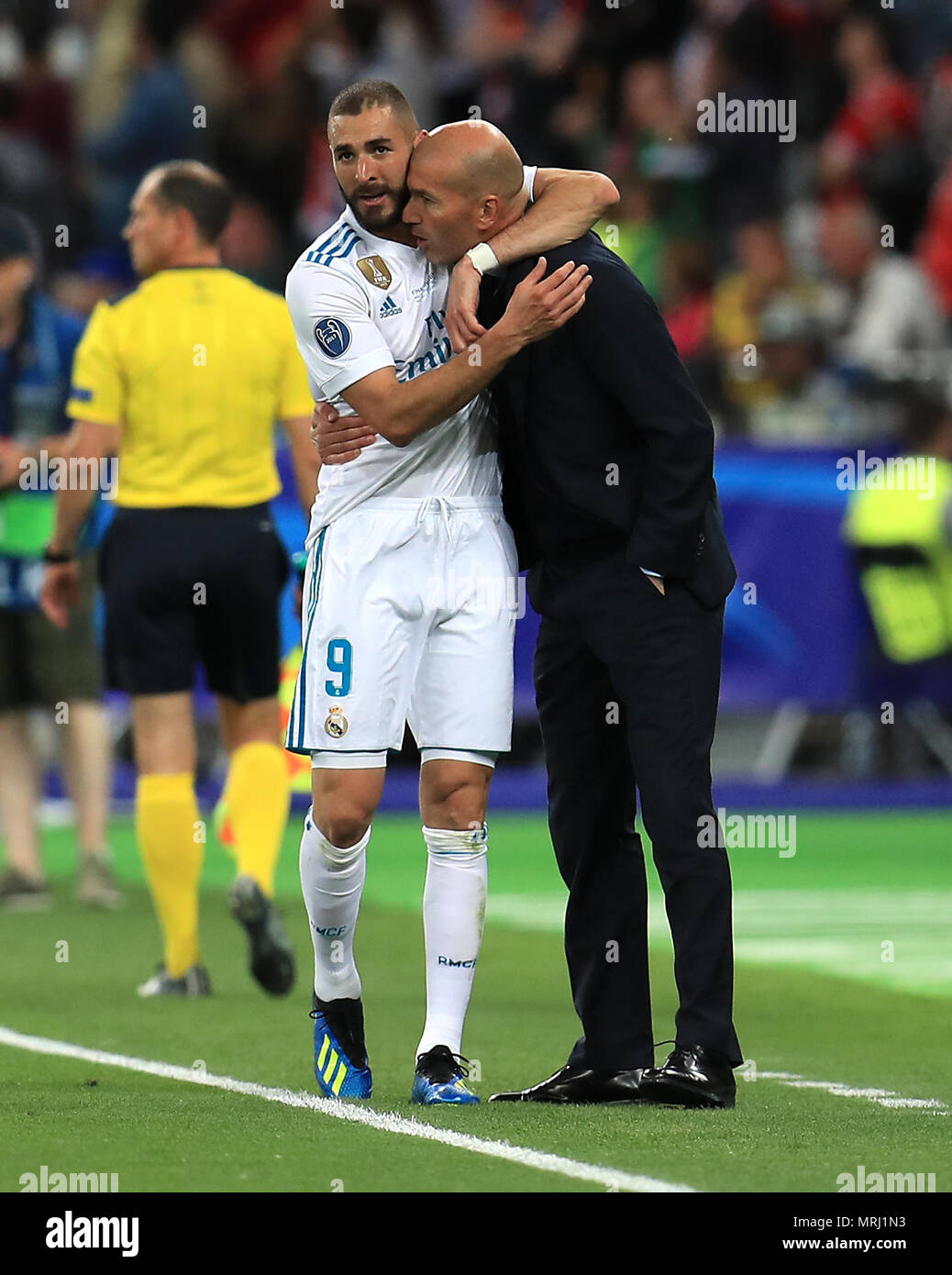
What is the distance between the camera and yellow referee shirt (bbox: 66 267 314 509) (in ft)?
27.5

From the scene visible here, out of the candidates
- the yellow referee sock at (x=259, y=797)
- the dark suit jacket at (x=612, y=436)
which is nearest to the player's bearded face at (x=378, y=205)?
the dark suit jacket at (x=612, y=436)

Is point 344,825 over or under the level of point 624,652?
under

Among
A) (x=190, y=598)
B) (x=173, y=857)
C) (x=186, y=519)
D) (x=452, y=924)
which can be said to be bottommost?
(x=452, y=924)

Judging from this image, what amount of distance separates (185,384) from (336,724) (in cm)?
281

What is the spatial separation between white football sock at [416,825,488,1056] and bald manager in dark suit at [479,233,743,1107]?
26 centimetres

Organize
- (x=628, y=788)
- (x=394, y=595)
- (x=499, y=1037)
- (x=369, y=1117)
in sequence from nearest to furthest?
(x=369, y=1117) → (x=394, y=595) → (x=628, y=788) → (x=499, y=1037)

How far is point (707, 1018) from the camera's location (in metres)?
5.81

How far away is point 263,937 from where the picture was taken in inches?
316

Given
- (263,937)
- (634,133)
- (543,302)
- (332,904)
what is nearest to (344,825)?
(332,904)

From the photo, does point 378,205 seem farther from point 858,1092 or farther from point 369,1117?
point 858,1092

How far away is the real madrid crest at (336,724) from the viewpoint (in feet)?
19.3

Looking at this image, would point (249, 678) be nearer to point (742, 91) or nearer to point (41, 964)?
point (41, 964)

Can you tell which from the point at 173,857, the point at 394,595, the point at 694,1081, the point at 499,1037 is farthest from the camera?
the point at 173,857

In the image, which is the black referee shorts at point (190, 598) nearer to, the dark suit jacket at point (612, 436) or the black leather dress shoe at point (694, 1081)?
the dark suit jacket at point (612, 436)
